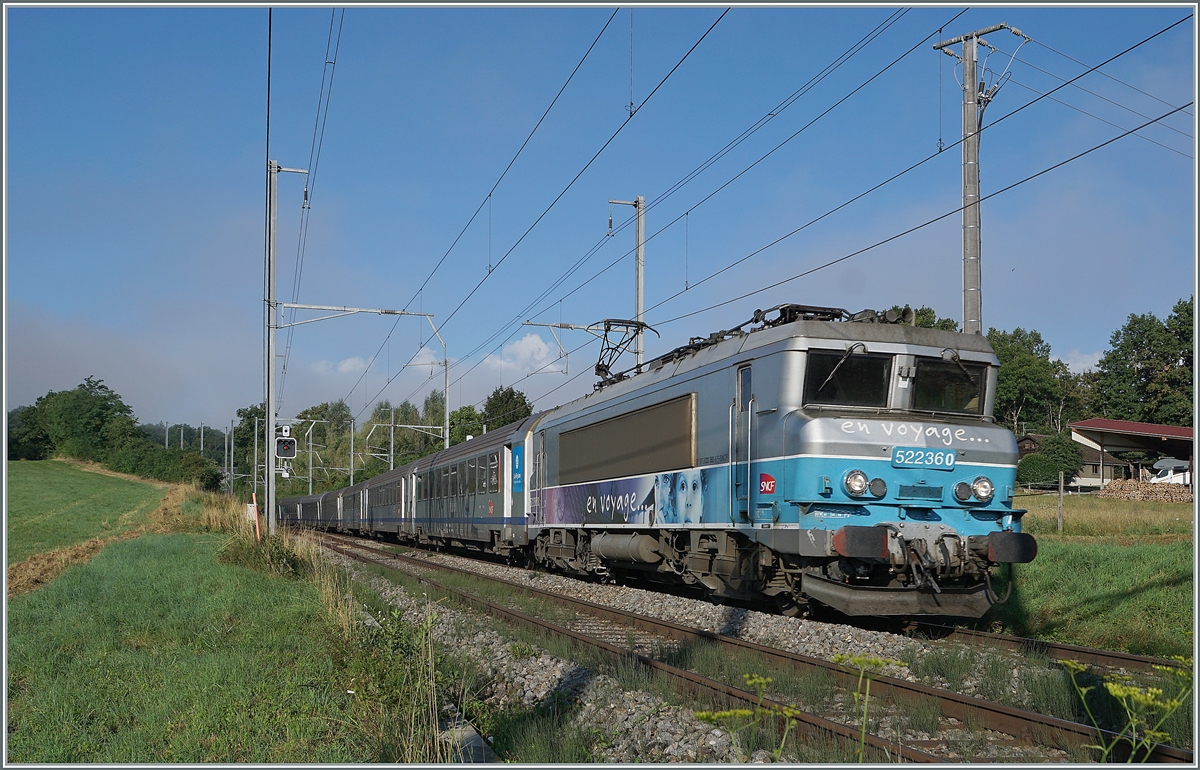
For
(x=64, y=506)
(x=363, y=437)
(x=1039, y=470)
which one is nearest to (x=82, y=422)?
(x=363, y=437)

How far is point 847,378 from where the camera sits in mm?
10766

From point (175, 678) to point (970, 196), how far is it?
1207 centimetres

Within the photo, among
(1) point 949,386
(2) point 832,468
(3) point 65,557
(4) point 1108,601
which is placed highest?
(1) point 949,386

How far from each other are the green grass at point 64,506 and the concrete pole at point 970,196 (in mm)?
22169

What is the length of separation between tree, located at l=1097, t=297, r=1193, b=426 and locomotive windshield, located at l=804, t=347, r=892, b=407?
229ft

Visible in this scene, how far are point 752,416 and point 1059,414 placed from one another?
9184cm

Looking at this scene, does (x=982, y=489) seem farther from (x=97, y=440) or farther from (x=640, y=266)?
(x=97, y=440)

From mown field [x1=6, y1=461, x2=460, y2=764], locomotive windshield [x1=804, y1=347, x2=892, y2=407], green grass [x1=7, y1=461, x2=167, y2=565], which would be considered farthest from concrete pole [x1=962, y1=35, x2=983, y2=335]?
green grass [x1=7, y1=461, x2=167, y2=565]

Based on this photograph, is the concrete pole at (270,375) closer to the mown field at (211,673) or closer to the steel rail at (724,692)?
the mown field at (211,673)

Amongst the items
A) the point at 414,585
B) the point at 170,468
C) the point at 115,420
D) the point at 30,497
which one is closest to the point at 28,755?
the point at 414,585

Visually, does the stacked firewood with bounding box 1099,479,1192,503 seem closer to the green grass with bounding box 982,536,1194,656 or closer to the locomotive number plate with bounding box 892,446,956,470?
the green grass with bounding box 982,536,1194,656

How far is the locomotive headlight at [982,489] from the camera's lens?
10.5 meters

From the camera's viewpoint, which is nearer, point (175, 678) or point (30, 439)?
point (175, 678)

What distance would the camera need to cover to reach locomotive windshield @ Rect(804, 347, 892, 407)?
10.6 meters
